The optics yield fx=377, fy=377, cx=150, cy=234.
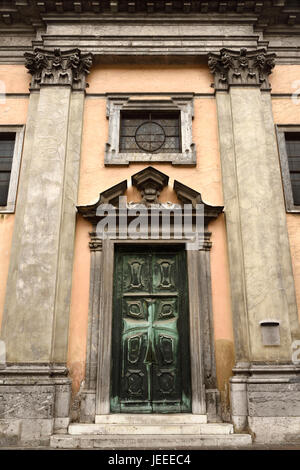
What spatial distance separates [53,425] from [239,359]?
3090 millimetres

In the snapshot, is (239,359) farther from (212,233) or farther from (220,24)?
(220,24)

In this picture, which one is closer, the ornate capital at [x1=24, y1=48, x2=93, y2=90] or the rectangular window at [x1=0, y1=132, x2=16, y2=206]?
the rectangular window at [x1=0, y1=132, x2=16, y2=206]

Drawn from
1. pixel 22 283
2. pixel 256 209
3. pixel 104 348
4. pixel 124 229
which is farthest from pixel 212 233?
pixel 22 283

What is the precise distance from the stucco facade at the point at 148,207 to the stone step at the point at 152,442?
0.09 feet

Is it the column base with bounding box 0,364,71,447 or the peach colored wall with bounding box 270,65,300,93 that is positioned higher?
the peach colored wall with bounding box 270,65,300,93

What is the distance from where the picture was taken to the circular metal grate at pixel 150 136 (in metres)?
7.73

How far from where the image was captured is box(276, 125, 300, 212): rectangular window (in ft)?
23.8

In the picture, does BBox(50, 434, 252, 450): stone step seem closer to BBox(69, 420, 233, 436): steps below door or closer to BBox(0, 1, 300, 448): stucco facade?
BBox(0, 1, 300, 448): stucco facade

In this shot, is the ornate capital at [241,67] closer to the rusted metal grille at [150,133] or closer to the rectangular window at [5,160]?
the rusted metal grille at [150,133]

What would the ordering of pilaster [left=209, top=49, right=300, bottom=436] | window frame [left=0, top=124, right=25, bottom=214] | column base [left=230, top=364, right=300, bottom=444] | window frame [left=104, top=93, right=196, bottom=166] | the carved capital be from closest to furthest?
column base [left=230, top=364, right=300, bottom=444], pilaster [left=209, top=49, right=300, bottom=436], the carved capital, window frame [left=0, top=124, right=25, bottom=214], window frame [left=104, top=93, right=196, bottom=166]

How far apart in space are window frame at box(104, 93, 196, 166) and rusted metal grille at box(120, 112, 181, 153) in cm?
15

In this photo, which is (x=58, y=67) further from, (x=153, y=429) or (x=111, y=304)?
(x=153, y=429)

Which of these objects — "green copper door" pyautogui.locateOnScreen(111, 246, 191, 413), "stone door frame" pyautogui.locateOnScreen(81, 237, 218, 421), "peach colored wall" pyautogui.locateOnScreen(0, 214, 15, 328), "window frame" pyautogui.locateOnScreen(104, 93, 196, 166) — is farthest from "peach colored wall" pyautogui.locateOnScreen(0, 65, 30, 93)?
"green copper door" pyautogui.locateOnScreen(111, 246, 191, 413)

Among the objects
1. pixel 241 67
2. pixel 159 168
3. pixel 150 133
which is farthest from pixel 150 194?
pixel 241 67
